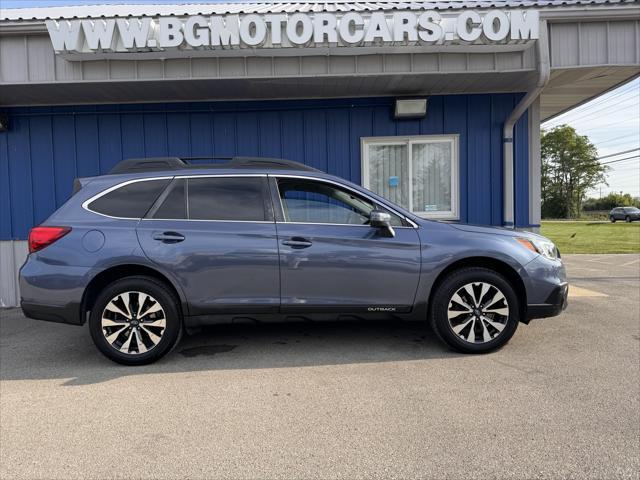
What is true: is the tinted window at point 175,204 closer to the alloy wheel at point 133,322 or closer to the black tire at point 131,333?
the black tire at point 131,333

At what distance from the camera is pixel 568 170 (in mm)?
74812

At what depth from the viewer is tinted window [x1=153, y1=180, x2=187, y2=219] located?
4465 millimetres

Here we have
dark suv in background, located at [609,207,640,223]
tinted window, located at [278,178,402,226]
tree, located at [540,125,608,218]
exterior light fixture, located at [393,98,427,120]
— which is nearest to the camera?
tinted window, located at [278,178,402,226]

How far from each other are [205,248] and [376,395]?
202 cm

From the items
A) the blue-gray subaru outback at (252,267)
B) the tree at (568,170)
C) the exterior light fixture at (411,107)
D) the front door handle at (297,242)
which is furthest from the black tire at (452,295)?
the tree at (568,170)

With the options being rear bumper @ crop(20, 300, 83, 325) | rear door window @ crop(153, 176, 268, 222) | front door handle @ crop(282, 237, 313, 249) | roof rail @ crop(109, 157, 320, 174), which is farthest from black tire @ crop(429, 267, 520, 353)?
rear bumper @ crop(20, 300, 83, 325)

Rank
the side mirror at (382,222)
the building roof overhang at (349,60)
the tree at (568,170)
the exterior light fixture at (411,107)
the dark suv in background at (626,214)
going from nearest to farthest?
the side mirror at (382,222) < the building roof overhang at (349,60) < the exterior light fixture at (411,107) < the dark suv in background at (626,214) < the tree at (568,170)

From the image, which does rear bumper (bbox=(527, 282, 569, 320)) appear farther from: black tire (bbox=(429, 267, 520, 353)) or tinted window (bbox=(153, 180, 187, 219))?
tinted window (bbox=(153, 180, 187, 219))

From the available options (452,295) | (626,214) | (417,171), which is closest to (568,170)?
(626,214)

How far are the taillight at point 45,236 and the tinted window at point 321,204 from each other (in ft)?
6.86

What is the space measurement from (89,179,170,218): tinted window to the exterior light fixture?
408 centimetres

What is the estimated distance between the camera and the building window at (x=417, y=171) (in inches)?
297

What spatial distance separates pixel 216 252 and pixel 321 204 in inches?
44.4

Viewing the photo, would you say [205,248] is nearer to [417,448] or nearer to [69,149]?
[417,448]
